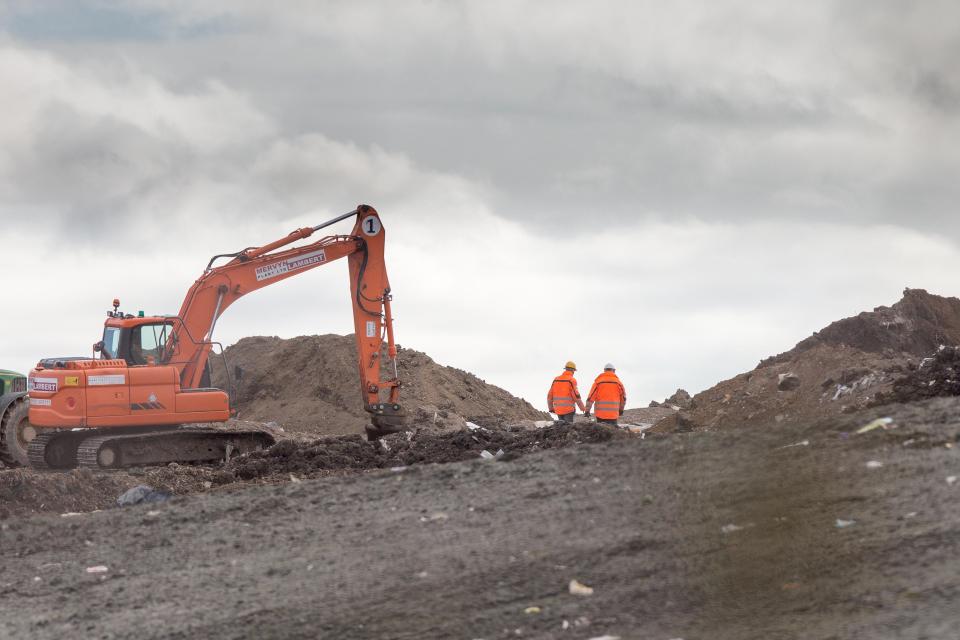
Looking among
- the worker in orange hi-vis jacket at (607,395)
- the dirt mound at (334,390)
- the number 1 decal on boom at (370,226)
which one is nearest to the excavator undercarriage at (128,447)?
the number 1 decal on boom at (370,226)

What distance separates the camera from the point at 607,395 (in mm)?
18656

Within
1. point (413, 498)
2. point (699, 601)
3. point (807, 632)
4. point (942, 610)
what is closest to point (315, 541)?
point (413, 498)

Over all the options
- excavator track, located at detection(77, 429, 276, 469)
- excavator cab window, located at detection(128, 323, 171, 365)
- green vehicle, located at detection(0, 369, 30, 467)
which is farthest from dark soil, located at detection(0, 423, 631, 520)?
green vehicle, located at detection(0, 369, 30, 467)

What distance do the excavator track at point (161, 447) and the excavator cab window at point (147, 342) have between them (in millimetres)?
1313

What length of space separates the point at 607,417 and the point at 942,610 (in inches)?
483

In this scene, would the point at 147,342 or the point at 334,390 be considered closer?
the point at 147,342

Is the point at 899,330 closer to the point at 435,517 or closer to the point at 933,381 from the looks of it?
the point at 933,381

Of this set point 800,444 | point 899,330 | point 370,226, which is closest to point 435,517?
point 800,444

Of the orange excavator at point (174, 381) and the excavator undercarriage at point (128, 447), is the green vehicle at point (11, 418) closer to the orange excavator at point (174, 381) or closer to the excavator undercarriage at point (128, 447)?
the orange excavator at point (174, 381)

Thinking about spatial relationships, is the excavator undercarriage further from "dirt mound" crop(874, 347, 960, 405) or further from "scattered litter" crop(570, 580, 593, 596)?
"scattered litter" crop(570, 580, 593, 596)

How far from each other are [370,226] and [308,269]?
1.38 metres

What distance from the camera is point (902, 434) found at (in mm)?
9523

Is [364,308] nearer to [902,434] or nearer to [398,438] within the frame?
[398,438]

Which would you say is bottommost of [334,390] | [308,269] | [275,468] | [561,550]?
[561,550]
